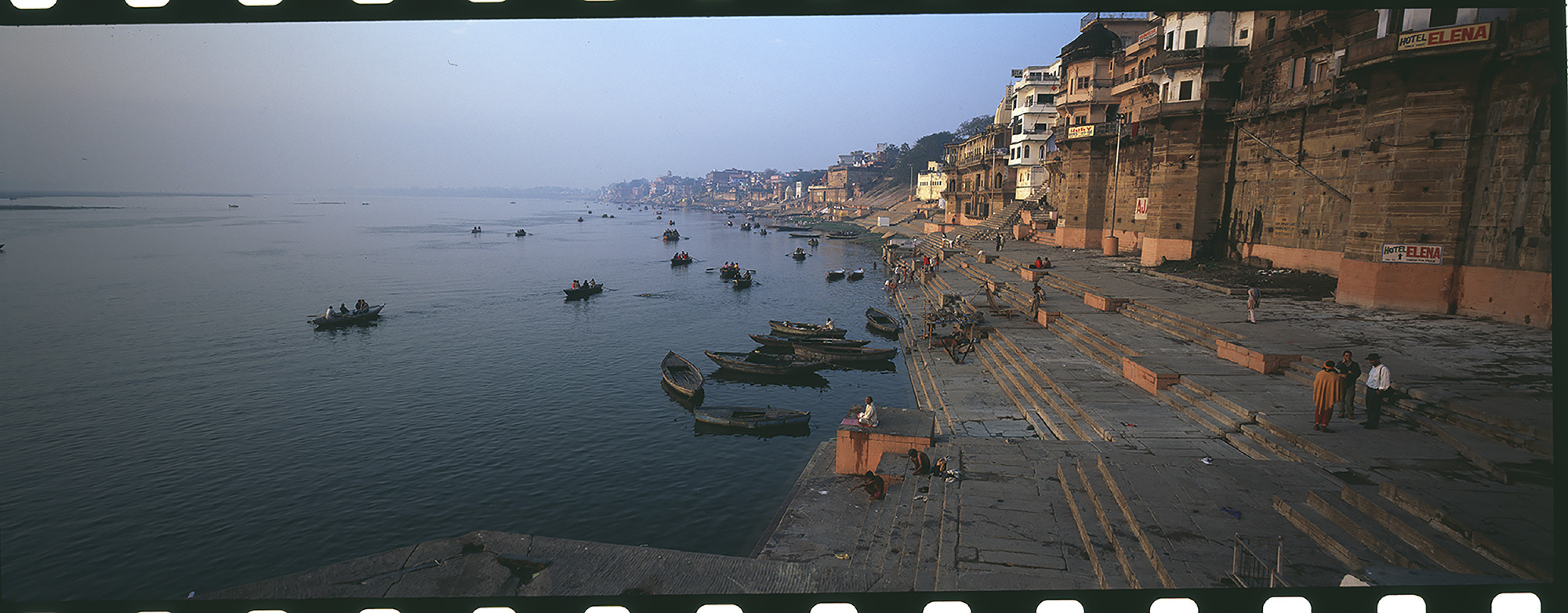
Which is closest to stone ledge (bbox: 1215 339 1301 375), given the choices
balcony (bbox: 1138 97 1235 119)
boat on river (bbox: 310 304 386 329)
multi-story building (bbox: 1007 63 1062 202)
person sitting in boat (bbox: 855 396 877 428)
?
person sitting in boat (bbox: 855 396 877 428)

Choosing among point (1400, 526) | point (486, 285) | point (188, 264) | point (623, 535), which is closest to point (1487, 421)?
point (1400, 526)

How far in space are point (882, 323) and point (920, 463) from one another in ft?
71.8

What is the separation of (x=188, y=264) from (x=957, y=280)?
71.1 meters

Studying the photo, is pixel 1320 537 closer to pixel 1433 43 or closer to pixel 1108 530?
pixel 1108 530

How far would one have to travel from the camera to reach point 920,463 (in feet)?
40.4

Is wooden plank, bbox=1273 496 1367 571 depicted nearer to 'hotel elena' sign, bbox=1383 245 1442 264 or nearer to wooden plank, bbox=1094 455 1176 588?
wooden plank, bbox=1094 455 1176 588

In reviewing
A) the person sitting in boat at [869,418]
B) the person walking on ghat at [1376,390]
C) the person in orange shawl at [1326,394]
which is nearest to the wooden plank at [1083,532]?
the person sitting in boat at [869,418]

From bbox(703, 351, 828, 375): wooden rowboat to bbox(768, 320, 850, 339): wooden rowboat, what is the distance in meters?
3.35

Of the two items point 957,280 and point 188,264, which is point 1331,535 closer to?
point 957,280

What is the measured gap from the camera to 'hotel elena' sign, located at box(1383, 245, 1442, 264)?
59.8 ft

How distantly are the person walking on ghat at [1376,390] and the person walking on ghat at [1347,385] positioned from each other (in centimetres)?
21

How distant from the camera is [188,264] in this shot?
218ft

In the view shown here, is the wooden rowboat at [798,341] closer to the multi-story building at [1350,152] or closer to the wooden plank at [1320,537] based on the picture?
the multi-story building at [1350,152]

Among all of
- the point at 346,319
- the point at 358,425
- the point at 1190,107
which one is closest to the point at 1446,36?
the point at 1190,107
